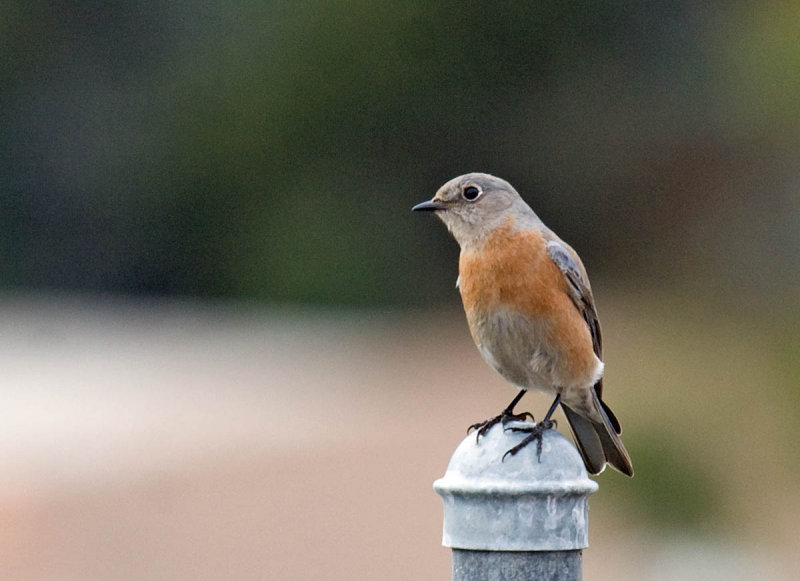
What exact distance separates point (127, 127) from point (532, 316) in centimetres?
2046

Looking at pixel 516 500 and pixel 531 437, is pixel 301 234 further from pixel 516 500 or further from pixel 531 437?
pixel 516 500

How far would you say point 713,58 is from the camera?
17625 millimetres

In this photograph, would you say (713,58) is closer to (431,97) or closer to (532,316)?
(431,97)

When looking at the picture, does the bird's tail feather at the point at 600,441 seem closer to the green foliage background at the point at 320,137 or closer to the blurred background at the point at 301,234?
the blurred background at the point at 301,234

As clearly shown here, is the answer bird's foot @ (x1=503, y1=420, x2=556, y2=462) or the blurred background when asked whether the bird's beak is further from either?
the blurred background

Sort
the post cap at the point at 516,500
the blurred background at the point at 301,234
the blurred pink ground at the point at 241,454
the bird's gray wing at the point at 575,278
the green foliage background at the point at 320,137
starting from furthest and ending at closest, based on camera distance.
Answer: the green foliage background at the point at 320,137
the blurred background at the point at 301,234
the blurred pink ground at the point at 241,454
the bird's gray wing at the point at 575,278
the post cap at the point at 516,500

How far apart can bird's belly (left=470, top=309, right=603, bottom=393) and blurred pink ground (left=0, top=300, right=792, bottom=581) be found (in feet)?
6.79

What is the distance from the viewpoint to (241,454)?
43.3 ft

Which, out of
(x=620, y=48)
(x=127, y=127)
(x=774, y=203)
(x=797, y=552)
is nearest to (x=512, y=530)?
(x=797, y=552)

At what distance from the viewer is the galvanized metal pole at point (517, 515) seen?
2.86 metres

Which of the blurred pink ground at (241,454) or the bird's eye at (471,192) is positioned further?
the blurred pink ground at (241,454)

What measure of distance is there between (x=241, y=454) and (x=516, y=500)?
34.7ft

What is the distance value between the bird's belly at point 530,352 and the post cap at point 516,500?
65.3 inches

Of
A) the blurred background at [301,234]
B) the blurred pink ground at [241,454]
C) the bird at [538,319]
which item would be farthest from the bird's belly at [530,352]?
the blurred background at [301,234]
